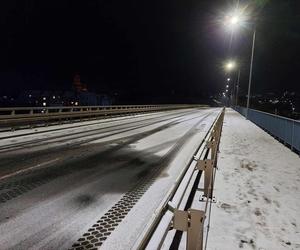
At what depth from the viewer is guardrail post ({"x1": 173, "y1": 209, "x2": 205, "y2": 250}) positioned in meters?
3.14

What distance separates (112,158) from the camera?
33.6 ft

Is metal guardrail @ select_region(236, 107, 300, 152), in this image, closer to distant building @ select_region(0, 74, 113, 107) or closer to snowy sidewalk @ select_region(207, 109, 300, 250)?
snowy sidewalk @ select_region(207, 109, 300, 250)

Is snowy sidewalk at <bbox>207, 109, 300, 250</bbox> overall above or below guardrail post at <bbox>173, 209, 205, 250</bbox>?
below

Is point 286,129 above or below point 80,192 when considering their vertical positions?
above

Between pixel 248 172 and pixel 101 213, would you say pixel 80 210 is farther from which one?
pixel 248 172

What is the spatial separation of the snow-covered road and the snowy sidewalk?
124cm

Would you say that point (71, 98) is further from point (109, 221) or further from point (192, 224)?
point (192, 224)

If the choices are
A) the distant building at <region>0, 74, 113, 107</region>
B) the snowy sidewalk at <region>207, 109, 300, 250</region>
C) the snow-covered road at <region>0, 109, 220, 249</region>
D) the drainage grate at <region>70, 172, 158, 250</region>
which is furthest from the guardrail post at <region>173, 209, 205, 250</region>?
the distant building at <region>0, 74, 113, 107</region>

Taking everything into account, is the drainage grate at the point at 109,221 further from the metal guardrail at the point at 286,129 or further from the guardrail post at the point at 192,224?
the metal guardrail at the point at 286,129

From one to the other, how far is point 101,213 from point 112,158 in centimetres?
483

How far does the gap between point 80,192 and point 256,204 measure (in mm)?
3596

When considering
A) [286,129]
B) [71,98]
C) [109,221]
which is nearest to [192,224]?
[109,221]

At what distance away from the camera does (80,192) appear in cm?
654

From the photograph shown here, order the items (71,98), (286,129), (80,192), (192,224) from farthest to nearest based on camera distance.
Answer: (71,98) < (286,129) < (80,192) < (192,224)
